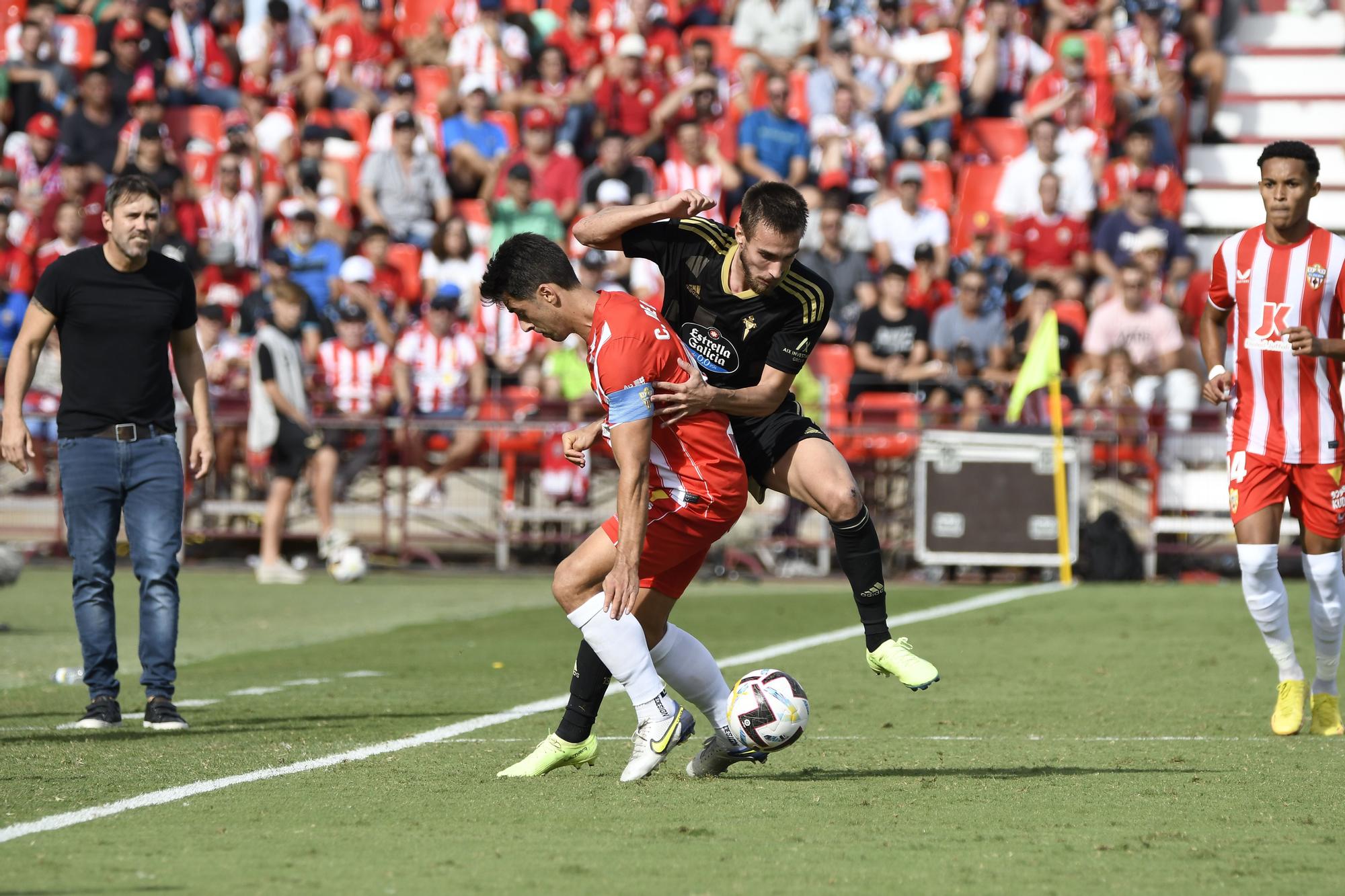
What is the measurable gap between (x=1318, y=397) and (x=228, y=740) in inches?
191

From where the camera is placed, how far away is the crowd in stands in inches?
714

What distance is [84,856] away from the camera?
16.6 feet

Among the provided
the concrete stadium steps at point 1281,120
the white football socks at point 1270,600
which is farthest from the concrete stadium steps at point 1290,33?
the white football socks at point 1270,600

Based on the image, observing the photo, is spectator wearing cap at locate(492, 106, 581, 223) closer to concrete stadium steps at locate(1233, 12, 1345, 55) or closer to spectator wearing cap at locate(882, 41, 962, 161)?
spectator wearing cap at locate(882, 41, 962, 161)

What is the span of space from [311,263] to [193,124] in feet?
13.4

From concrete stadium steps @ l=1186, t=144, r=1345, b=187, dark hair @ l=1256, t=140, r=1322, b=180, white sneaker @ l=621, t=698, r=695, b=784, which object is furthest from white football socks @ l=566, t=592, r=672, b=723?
concrete stadium steps @ l=1186, t=144, r=1345, b=187

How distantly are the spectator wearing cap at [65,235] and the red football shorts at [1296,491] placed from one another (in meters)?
14.3

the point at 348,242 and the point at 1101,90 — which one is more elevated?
the point at 1101,90

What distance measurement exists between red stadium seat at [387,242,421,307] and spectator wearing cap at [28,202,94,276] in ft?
10.6

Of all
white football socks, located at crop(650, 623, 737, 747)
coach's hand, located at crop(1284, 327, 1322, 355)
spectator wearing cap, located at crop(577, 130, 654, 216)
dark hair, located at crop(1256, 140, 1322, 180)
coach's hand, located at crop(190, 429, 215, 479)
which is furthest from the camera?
spectator wearing cap, located at crop(577, 130, 654, 216)

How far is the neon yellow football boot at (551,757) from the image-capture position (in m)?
6.62

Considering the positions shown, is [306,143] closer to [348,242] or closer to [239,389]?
[348,242]

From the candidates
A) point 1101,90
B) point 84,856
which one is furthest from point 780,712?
point 1101,90

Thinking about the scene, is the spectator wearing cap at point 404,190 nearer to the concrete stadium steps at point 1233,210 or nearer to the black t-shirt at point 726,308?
the concrete stadium steps at point 1233,210
